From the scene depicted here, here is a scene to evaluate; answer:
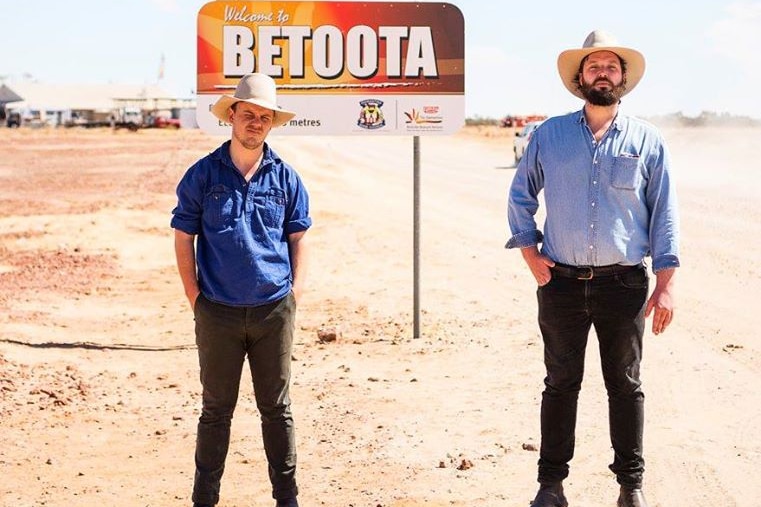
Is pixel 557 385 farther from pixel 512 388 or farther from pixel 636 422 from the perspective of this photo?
pixel 512 388

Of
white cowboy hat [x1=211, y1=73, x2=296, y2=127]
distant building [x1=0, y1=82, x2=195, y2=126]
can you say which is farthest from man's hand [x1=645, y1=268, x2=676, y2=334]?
distant building [x1=0, y1=82, x2=195, y2=126]

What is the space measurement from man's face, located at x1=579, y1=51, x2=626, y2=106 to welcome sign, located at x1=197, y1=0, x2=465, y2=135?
4.34 metres

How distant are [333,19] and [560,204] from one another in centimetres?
478

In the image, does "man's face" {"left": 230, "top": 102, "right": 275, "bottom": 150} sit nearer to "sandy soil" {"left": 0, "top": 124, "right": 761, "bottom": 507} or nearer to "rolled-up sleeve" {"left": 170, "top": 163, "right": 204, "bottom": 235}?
"rolled-up sleeve" {"left": 170, "top": 163, "right": 204, "bottom": 235}

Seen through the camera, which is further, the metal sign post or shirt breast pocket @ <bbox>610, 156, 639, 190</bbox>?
the metal sign post

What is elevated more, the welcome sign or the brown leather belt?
the welcome sign

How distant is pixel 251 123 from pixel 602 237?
1605mm

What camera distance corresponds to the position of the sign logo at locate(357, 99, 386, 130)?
9320mm

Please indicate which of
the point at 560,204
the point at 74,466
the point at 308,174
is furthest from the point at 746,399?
the point at 308,174

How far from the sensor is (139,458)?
6355 mm

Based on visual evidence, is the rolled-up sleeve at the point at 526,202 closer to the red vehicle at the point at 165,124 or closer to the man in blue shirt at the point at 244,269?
the man in blue shirt at the point at 244,269

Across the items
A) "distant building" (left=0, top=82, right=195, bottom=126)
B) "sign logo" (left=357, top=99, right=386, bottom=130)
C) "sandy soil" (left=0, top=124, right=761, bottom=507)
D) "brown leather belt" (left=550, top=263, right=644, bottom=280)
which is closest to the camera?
"brown leather belt" (left=550, top=263, right=644, bottom=280)

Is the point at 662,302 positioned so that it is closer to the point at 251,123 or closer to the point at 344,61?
the point at 251,123

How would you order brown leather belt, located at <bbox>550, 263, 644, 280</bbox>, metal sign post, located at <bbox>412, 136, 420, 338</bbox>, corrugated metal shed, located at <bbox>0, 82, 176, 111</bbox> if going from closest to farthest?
brown leather belt, located at <bbox>550, 263, 644, 280</bbox> → metal sign post, located at <bbox>412, 136, 420, 338</bbox> → corrugated metal shed, located at <bbox>0, 82, 176, 111</bbox>
